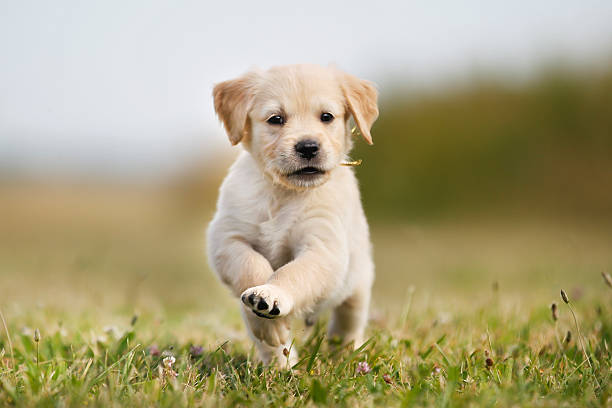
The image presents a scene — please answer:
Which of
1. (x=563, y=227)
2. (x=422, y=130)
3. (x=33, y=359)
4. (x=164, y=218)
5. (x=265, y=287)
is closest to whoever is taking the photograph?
(x=265, y=287)

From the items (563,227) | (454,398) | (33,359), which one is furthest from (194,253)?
(454,398)

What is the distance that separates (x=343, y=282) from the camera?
3.05 metres

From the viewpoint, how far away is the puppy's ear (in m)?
3.11

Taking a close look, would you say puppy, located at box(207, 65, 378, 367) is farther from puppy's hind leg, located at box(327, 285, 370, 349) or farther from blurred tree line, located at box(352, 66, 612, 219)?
blurred tree line, located at box(352, 66, 612, 219)

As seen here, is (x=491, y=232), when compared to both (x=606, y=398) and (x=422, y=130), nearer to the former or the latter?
(x=422, y=130)

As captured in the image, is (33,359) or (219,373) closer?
(219,373)

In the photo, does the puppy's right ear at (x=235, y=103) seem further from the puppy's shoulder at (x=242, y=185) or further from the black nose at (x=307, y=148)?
the black nose at (x=307, y=148)

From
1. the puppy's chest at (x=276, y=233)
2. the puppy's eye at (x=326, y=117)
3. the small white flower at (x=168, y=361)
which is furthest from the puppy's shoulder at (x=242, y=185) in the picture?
the small white flower at (x=168, y=361)

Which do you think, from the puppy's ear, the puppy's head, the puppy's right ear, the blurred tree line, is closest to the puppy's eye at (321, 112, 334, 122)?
the puppy's head

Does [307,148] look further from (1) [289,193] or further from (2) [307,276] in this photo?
(2) [307,276]

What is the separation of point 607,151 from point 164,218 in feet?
37.6

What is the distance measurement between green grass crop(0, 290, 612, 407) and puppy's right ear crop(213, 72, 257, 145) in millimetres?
1081

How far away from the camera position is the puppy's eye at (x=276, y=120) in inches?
117

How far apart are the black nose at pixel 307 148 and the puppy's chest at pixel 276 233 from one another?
0.98 ft
